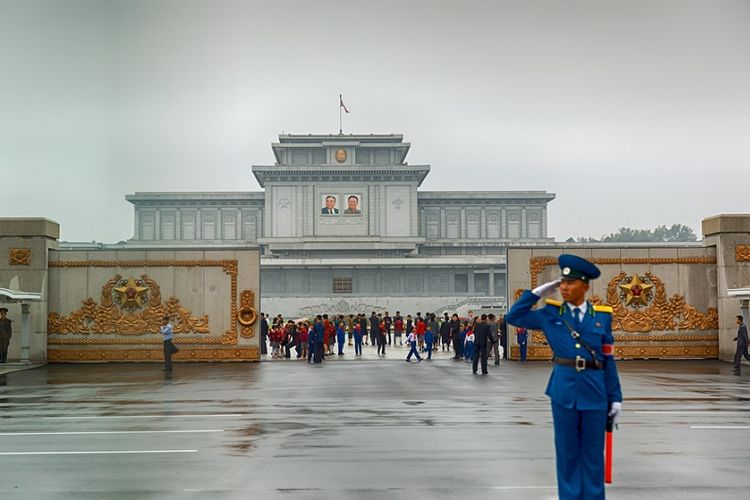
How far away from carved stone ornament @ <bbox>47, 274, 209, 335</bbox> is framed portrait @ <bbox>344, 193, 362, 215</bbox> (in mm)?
52812

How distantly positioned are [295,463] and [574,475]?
11.2ft

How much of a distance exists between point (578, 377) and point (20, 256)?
68.6ft

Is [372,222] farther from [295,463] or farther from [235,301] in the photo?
[295,463]

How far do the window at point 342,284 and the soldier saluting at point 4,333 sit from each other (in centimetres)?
4551

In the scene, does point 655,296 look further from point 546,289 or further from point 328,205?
point 328,205

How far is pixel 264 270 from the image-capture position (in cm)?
6694

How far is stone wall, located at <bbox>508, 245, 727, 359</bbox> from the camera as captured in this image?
23734 mm

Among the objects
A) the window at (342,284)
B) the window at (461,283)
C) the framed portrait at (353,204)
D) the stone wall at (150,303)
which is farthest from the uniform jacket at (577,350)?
the framed portrait at (353,204)

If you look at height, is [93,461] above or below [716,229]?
below

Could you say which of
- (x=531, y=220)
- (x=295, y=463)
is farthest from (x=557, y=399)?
(x=531, y=220)

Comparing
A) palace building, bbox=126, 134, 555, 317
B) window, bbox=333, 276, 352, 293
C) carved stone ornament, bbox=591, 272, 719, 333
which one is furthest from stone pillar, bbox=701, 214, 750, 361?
window, bbox=333, 276, 352, 293

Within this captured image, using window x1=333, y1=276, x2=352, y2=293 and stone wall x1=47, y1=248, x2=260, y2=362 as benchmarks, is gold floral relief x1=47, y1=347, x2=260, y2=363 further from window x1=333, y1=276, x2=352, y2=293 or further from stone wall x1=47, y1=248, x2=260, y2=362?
window x1=333, y1=276, x2=352, y2=293

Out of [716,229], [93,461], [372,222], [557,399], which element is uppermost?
[372,222]

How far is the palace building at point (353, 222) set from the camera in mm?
66938
